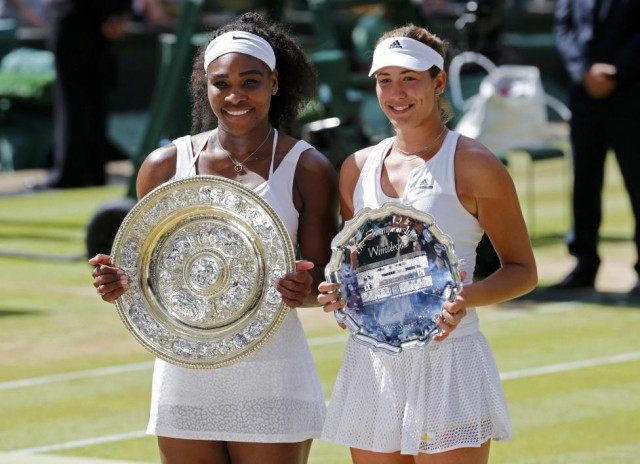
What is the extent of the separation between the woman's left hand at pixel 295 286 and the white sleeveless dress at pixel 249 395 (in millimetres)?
222

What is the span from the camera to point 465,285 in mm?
4246

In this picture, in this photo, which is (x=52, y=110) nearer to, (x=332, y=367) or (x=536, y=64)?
(x=536, y=64)

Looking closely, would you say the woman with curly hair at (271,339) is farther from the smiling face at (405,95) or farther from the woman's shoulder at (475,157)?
the woman's shoulder at (475,157)

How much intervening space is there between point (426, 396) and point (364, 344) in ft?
0.68

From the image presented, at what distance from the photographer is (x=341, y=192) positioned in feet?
14.9

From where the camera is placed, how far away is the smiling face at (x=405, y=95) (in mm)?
4383

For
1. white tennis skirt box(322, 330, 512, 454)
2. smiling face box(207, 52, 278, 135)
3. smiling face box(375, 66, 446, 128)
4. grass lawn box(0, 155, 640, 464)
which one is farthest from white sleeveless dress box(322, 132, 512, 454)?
grass lawn box(0, 155, 640, 464)

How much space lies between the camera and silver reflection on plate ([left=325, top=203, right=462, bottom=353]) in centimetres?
424

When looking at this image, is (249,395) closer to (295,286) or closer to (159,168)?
(295,286)

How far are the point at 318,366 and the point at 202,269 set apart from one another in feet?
13.2

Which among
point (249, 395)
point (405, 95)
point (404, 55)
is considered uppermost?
point (404, 55)

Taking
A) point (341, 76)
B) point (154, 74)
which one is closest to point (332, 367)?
point (341, 76)

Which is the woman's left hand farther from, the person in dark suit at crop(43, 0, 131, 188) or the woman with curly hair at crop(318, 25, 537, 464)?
the person in dark suit at crop(43, 0, 131, 188)

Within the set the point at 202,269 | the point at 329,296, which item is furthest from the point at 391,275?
the point at 202,269
